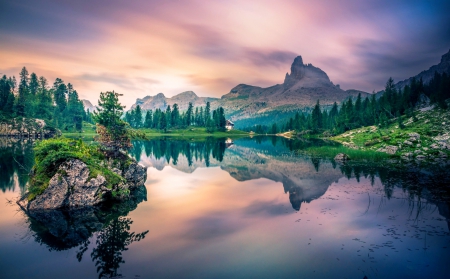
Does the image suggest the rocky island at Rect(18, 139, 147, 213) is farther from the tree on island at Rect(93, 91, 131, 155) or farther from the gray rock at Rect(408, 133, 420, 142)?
the gray rock at Rect(408, 133, 420, 142)

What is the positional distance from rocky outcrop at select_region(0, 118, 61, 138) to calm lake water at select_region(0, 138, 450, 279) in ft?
409

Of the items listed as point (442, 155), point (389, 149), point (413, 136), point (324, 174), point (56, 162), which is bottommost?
point (324, 174)

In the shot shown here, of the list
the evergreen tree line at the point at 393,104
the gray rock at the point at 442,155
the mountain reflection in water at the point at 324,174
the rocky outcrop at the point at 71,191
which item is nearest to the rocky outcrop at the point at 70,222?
the rocky outcrop at the point at 71,191

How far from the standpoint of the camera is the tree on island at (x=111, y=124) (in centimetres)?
3638

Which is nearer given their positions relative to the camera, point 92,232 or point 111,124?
point 92,232

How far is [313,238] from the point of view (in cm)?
1939

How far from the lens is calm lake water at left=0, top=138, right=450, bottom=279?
1524 cm

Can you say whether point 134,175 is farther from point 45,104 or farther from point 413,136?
point 45,104

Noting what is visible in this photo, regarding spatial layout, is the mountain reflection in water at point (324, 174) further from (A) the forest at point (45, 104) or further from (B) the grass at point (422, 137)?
(A) the forest at point (45, 104)

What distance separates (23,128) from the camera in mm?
136625

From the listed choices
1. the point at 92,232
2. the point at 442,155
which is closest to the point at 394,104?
the point at 442,155

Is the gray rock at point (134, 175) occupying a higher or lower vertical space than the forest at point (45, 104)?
lower

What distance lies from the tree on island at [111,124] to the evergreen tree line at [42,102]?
13920 cm

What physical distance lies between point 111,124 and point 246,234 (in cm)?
2784
